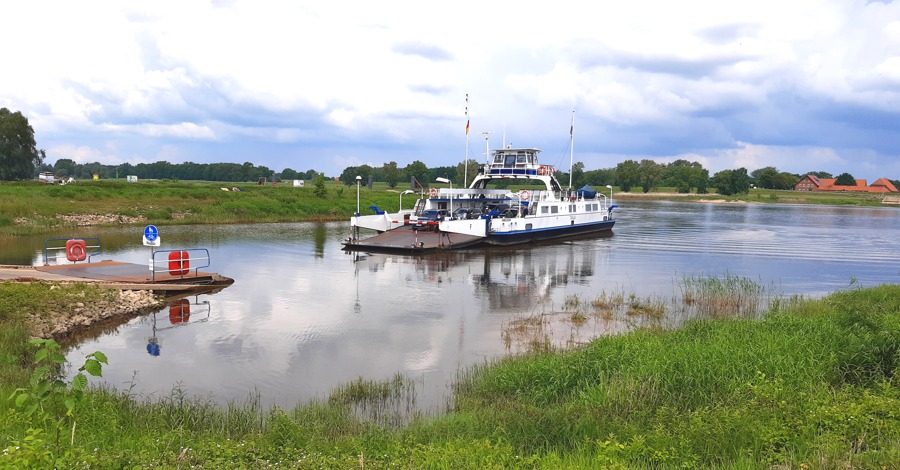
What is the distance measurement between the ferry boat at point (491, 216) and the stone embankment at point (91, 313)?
1576cm

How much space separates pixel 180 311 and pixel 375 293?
21.3 ft

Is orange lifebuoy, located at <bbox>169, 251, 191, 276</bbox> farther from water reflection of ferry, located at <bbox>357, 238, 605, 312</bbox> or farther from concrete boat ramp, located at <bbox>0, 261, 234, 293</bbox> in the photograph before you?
water reflection of ferry, located at <bbox>357, 238, 605, 312</bbox>

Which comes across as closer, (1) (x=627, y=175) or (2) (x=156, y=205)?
(2) (x=156, y=205)

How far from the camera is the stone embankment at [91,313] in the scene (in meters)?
14.5

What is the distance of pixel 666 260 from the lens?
3144 cm

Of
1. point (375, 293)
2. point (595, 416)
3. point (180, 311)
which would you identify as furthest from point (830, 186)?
point (595, 416)

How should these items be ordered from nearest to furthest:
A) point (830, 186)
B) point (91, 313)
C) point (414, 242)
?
1. point (91, 313)
2. point (414, 242)
3. point (830, 186)

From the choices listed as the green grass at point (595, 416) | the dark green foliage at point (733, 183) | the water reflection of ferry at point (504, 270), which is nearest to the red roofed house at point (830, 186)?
the dark green foliage at point (733, 183)

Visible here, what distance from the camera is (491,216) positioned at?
123 ft

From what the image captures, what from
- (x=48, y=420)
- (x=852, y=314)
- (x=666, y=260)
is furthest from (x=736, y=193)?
(x=48, y=420)

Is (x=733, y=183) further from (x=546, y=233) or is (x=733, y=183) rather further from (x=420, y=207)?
(x=420, y=207)

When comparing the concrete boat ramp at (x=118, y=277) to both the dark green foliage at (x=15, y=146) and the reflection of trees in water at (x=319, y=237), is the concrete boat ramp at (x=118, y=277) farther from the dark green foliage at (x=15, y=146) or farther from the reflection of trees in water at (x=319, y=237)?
the dark green foliage at (x=15, y=146)

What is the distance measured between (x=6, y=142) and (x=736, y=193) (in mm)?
125613

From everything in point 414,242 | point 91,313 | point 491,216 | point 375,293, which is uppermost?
point 491,216
